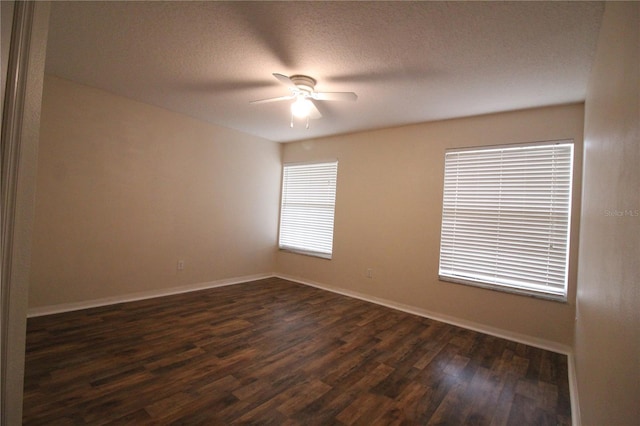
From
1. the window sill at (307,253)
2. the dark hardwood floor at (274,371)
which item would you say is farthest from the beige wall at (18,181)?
the window sill at (307,253)

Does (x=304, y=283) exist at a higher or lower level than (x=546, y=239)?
lower

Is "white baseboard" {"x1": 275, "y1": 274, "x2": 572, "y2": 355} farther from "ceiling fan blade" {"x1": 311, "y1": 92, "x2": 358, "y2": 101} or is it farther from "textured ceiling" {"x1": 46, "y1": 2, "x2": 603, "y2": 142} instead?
"ceiling fan blade" {"x1": 311, "y1": 92, "x2": 358, "y2": 101}

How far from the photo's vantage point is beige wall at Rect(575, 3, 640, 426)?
0.83m

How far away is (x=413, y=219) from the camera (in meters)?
3.76

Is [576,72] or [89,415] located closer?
[89,415]

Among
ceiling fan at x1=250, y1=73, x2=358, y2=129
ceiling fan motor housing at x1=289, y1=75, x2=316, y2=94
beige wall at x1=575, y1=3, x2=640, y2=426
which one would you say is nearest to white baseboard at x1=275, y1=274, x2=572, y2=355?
beige wall at x1=575, y1=3, x2=640, y2=426

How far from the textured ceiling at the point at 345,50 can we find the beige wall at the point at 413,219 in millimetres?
298

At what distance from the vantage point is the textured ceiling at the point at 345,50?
1750mm

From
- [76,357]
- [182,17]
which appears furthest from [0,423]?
[182,17]

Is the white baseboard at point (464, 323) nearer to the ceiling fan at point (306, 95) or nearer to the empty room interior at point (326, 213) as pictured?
the empty room interior at point (326, 213)

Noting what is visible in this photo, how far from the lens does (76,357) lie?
7.20 feet

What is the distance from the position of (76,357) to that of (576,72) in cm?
457

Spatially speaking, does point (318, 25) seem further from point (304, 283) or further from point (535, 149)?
point (304, 283)

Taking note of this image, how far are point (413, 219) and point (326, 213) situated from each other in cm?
153
